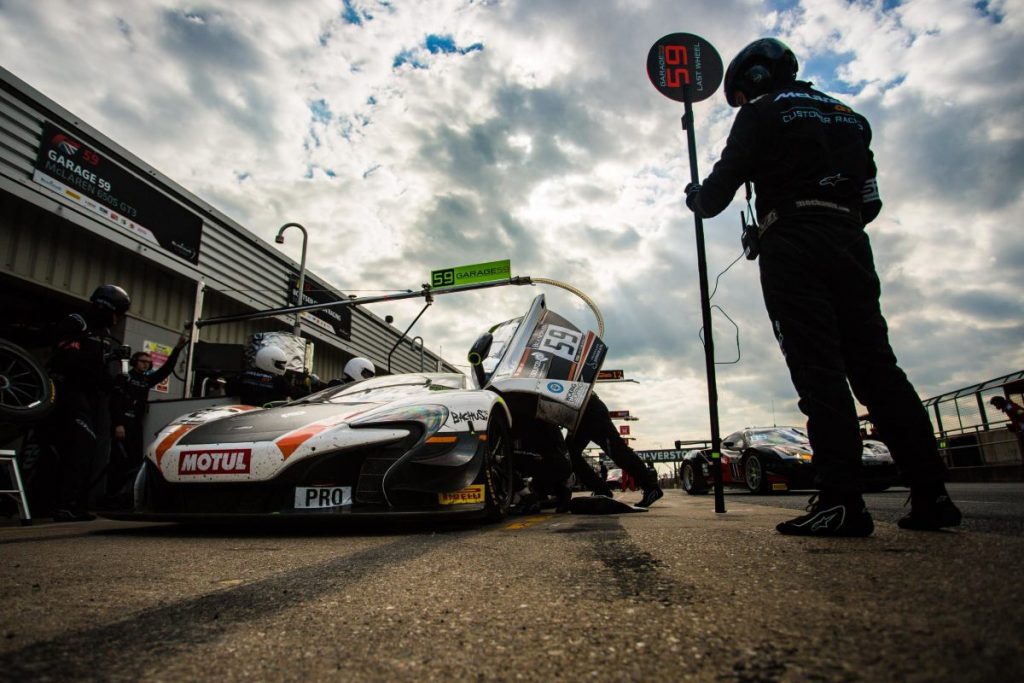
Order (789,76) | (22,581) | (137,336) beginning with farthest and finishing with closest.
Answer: (137,336) → (789,76) → (22,581)

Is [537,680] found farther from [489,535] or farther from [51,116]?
[51,116]

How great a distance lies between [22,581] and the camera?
160cm

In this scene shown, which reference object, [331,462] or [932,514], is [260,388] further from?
[932,514]

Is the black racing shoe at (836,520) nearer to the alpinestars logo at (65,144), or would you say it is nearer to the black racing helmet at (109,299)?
the black racing helmet at (109,299)

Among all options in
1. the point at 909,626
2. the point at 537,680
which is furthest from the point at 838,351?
the point at 537,680

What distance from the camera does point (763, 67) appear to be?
2.65 meters

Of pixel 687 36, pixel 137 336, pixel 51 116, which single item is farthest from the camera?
pixel 137 336

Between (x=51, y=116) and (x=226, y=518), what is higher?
(x=51, y=116)

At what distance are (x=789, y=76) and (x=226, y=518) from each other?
338 cm

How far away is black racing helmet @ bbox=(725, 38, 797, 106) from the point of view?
104 inches

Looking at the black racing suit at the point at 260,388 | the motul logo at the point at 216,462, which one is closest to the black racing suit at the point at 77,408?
the black racing suit at the point at 260,388

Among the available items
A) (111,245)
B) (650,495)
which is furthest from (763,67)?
(111,245)

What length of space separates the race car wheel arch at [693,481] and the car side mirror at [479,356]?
8.47 meters

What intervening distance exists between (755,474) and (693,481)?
9.15 feet
